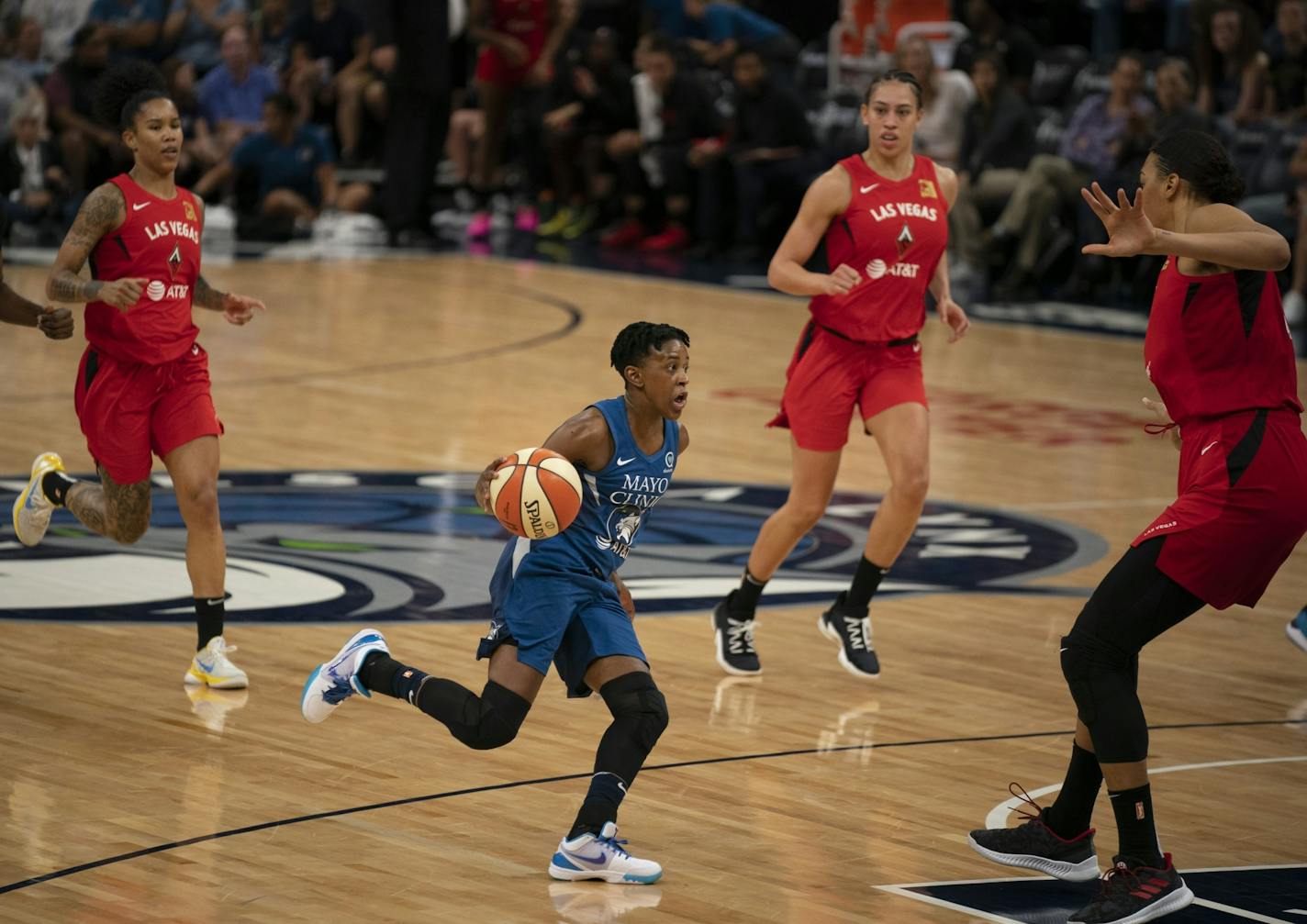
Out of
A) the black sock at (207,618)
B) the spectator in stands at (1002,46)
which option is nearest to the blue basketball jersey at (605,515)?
the black sock at (207,618)

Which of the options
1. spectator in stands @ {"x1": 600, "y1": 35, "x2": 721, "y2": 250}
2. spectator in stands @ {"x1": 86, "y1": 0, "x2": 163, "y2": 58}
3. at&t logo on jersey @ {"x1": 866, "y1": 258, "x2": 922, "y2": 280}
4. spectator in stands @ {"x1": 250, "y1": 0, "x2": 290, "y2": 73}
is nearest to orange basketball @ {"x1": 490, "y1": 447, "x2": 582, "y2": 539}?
at&t logo on jersey @ {"x1": 866, "y1": 258, "x2": 922, "y2": 280}

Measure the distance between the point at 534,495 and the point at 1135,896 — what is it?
5.66 ft

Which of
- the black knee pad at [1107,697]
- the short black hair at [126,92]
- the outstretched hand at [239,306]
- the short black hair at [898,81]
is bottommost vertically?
the black knee pad at [1107,697]

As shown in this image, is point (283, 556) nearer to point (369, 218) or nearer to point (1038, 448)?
point (1038, 448)

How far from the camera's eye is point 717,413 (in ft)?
41.2

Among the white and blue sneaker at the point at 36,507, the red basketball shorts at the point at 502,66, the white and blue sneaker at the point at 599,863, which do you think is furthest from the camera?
the red basketball shorts at the point at 502,66

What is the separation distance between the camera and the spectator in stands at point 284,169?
20500 mm

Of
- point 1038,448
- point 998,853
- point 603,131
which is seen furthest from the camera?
point 603,131

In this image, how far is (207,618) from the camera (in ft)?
22.7

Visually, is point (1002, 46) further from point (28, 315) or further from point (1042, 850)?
point (1042, 850)

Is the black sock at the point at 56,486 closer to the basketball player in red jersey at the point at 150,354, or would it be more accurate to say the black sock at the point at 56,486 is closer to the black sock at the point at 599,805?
the basketball player in red jersey at the point at 150,354

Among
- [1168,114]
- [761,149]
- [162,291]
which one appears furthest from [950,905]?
[761,149]

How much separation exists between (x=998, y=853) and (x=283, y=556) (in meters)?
4.27

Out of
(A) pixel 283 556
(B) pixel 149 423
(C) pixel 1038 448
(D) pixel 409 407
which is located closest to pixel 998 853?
(B) pixel 149 423
